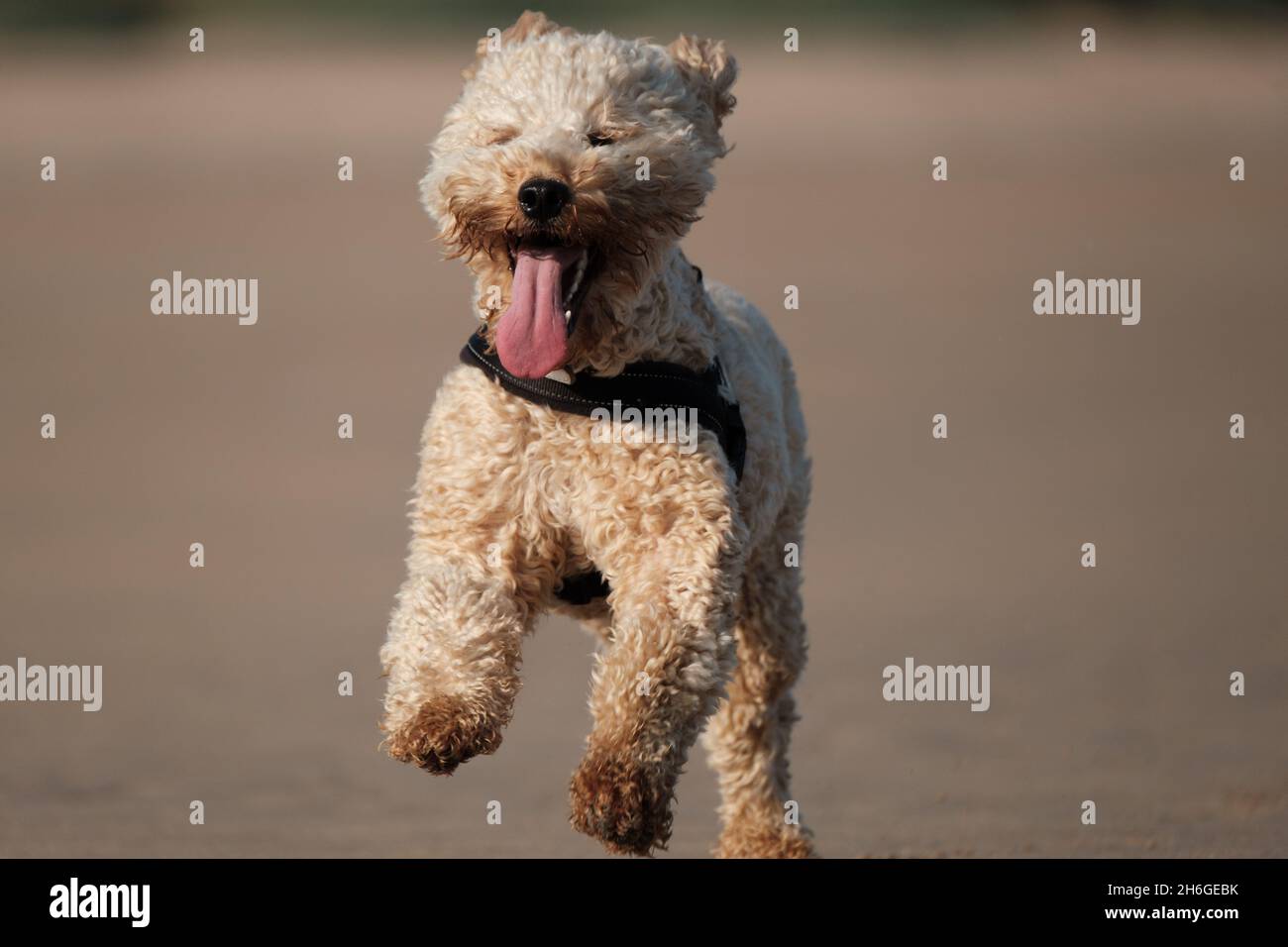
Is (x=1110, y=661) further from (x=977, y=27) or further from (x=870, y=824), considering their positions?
(x=977, y=27)

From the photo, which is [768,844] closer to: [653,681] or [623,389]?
[653,681]

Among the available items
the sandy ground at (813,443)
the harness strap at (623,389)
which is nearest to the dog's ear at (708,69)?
the harness strap at (623,389)

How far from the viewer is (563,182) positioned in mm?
5652

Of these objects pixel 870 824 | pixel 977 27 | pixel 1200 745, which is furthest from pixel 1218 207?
pixel 870 824

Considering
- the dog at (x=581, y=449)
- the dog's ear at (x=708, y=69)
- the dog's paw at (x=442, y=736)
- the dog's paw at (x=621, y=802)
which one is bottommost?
the dog's paw at (x=621, y=802)

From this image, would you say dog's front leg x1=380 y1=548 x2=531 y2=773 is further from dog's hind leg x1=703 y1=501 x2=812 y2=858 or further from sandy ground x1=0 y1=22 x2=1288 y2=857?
sandy ground x1=0 y1=22 x2=1288 y2=857

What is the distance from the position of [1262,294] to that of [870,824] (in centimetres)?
1762

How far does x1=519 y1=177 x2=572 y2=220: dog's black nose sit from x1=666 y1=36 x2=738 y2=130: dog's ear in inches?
32.8

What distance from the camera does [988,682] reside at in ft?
38.2

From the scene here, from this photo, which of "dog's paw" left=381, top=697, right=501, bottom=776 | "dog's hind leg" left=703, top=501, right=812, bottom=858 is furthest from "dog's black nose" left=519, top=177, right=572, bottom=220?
"dog's hind leg" left=703, top=501, right=812, bottom=858

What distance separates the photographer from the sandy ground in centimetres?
972

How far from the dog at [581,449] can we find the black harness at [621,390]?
1 centimetres

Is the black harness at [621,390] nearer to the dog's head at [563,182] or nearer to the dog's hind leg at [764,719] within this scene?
the dog's head at [563,182]

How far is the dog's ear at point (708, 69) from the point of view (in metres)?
6.31
